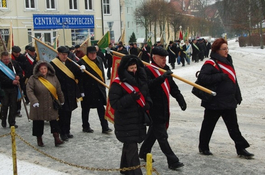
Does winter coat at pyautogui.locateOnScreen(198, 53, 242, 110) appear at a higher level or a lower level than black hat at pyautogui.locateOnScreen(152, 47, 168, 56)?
lower

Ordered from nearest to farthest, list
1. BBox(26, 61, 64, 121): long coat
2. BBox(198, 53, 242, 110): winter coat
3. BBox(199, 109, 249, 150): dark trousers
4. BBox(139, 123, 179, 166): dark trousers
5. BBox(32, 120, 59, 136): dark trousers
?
BBox(139, 123, 179, 166): dark trousers < BBox(198, 53, 242, 110): winter coat < BBox(199, 109, 249, 150): dark trousers < BBox(26, 61, 64, 121): long coat < BBox(32, 120, 59, 136): dark trousers

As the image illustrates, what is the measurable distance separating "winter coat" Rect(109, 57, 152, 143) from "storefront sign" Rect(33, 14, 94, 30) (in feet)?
107

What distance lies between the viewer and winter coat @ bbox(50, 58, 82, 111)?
782cm

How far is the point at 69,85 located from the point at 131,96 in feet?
10.6

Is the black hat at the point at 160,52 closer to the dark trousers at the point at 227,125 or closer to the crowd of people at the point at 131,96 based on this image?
the crowd of people at the point at 131,96

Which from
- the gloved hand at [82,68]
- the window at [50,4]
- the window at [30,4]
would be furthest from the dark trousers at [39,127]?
the window at [50,4]

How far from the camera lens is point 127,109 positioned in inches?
198

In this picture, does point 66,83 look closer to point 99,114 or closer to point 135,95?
point 99,114

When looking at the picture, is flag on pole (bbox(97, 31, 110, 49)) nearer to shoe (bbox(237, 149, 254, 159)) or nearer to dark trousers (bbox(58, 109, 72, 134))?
dark trousers (bbox(58, 109, 72, 134))

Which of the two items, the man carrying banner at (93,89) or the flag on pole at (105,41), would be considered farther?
the flag on pole at (105,41)

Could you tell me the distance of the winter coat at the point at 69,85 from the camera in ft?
25.7

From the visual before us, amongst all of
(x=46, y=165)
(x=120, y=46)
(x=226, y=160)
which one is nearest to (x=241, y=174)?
(x=226, y=160)

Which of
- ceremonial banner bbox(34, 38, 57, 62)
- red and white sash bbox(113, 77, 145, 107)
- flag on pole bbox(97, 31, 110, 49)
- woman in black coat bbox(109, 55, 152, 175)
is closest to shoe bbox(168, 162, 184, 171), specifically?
woman in black coat bbox(109, 55, 152, 175)

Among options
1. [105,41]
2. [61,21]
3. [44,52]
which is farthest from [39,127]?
[61,21]
